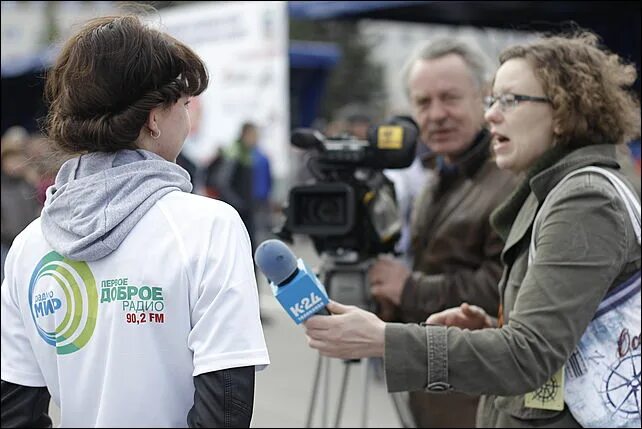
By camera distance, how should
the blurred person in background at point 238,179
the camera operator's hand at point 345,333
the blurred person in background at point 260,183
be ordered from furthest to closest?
the blurred person in background at point 260,183 → the blurred person in background at point 238,179 → the camera operator's hand at point 345,333

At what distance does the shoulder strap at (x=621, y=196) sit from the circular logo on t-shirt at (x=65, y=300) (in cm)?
96

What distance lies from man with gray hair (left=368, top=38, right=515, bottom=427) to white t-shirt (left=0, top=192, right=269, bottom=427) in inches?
58.2

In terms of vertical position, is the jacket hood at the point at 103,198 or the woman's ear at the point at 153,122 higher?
the woman's ear at the point at 153,122

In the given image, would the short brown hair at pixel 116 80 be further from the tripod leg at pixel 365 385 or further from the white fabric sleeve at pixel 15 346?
the tripod leg at pixel 365 385

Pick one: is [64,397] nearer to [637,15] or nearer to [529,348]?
[529,348]

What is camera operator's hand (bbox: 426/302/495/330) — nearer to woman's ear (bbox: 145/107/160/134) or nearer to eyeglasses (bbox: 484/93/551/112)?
eyeglasses (bbox: 484/93/551/112)

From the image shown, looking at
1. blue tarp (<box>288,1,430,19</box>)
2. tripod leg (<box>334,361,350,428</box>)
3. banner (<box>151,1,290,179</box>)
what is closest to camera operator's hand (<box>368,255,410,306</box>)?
tripod leg (<box>334,361,350,428</box>)

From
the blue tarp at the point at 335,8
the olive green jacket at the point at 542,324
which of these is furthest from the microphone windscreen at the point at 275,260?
the blue tarp at the point at 335,8

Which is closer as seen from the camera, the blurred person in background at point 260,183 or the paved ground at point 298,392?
the paved ground at point 298,392

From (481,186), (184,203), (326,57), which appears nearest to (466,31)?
(481,186)

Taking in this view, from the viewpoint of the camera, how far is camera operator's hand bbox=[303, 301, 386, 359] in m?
1.78

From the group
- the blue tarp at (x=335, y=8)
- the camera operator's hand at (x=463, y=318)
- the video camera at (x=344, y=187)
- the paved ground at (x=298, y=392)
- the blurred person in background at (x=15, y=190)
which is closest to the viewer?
the camera operator's hand at (x=463, y=318)

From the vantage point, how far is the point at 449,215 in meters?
2.88

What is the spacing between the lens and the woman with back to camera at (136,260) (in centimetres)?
137
